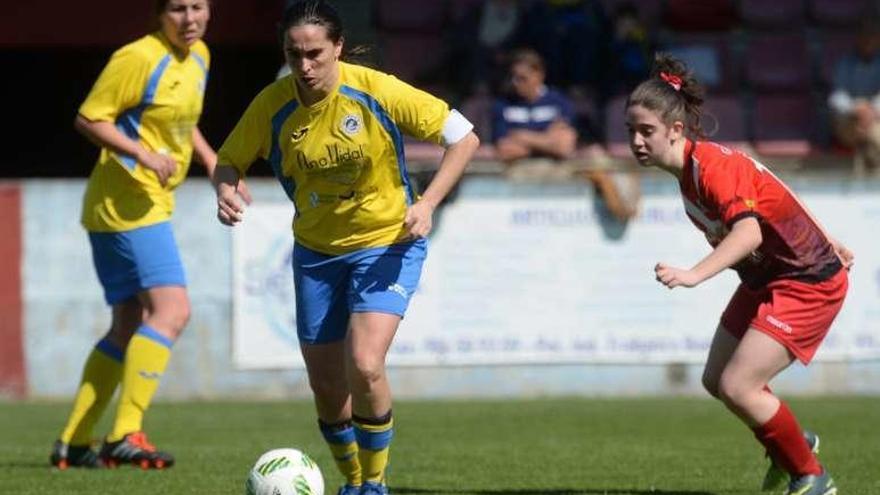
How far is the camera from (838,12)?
54.4 feet

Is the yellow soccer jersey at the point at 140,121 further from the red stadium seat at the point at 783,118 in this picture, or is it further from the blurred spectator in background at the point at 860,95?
the red stadium seat at the point at 783,118

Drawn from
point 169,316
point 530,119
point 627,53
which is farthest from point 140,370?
point 627,53

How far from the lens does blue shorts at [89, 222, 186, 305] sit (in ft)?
28.2

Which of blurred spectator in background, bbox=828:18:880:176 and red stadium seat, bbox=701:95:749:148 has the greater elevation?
blurred spectator in background, bbox=828:18:880:176

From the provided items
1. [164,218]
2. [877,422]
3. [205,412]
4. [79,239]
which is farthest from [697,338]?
[164,218]

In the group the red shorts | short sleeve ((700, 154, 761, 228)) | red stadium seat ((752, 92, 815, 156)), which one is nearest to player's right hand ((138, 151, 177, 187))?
short sleeve ((700, 154, 761, 228))

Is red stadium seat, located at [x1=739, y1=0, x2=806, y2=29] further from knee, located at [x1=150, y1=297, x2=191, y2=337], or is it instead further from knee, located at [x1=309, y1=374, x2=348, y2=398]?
knee, located at [x1=309, y1=374, x2=348, y2=398]

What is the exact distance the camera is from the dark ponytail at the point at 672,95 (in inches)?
279

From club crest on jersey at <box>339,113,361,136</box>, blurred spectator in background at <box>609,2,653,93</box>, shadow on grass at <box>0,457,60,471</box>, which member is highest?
club crest on jersey at <box>339,113,361,136</box>

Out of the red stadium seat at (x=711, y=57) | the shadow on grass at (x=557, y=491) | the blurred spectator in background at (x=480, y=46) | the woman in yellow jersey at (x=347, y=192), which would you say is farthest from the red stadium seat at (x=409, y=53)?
the woman in yellow jersey at (x=347, y=192)

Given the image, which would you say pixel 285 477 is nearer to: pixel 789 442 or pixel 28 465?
pixel 789 442

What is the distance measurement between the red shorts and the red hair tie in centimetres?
86

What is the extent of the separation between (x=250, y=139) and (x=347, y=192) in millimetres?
422

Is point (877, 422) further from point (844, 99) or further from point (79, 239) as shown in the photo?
point (79, 239)
